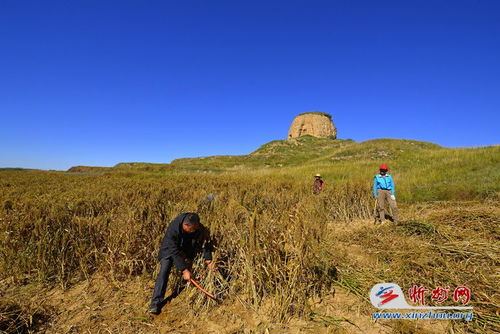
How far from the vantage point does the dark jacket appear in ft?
10.1

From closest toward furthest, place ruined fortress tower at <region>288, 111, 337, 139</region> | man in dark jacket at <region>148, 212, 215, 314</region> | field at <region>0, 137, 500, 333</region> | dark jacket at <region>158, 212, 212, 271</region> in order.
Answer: field at <region>0, 137, 500, 333</region> → man in dark jacket at <region>148, 212, 215, 314</region> → dark jacket at <region>158, 212, 212, 271</region> → ruined fortress tower at <region>288, 111, 337, 139</region>

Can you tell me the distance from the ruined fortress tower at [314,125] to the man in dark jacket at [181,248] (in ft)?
200

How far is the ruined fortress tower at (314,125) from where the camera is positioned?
61.2 m

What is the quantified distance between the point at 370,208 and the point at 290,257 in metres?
6.40

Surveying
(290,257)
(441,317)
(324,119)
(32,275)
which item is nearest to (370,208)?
(441,317)

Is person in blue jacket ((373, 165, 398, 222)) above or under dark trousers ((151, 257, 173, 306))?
above

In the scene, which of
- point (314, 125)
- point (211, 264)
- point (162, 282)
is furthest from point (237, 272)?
point (314, 125)

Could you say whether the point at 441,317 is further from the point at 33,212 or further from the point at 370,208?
the point at 33,212

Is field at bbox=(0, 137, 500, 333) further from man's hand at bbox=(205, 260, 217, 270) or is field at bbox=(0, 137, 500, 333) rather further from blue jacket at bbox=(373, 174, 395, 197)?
blue jacket at bbox=(373, 174, 395, 197)

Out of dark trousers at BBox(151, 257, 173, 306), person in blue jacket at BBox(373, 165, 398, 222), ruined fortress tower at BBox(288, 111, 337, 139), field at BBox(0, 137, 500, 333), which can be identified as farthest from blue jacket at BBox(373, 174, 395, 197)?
ruined fortress tower at BBox(288, 111, 337, 139)

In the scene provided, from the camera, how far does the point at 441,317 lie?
2.61m

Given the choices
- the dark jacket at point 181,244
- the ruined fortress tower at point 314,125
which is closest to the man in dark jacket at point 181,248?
the dark jacket at point 181,244

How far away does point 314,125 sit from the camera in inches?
2400

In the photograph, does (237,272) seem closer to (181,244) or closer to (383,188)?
(181,244)
